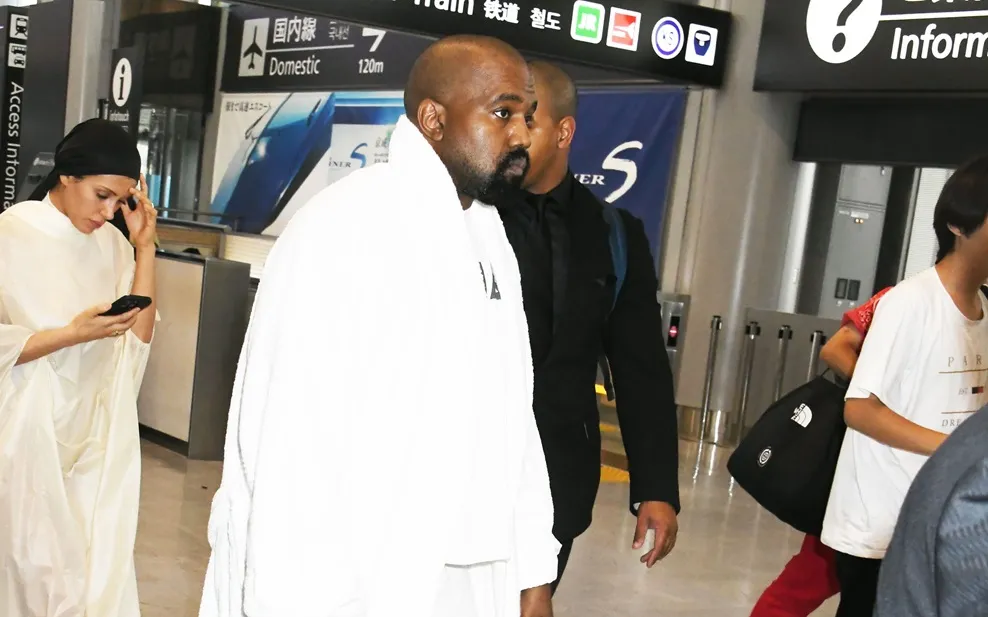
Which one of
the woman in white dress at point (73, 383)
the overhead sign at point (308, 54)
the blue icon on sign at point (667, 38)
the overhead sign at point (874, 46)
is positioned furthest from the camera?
the overhead sign at point (308, 54)

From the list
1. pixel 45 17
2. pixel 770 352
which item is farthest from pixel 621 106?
pixel 45 17

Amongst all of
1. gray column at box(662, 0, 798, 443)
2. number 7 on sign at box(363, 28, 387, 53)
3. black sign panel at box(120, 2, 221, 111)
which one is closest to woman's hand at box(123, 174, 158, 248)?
gray column at box(662, 0, 798, 443)

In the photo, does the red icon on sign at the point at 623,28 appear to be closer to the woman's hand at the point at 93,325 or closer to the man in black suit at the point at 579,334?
the woman's hand at the point at 93,325

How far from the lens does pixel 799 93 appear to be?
9930 mm

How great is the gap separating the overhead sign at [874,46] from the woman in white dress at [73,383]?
20.6 ft

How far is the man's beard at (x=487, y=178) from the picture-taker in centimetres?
199

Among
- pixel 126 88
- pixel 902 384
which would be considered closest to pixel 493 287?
pixel 902 384

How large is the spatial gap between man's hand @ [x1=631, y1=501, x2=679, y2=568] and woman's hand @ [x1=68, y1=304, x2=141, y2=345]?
1515mm

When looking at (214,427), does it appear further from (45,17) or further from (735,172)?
(45,17)

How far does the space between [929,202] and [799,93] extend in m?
2.68

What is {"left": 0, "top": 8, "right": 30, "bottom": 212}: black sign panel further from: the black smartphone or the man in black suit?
the man in black suit

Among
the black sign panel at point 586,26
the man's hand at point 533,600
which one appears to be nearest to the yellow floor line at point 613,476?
the black sign panel at point 586,26

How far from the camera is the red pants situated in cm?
346

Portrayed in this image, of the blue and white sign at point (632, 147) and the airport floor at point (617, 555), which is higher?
the blue and white sign at point (632, 147)
